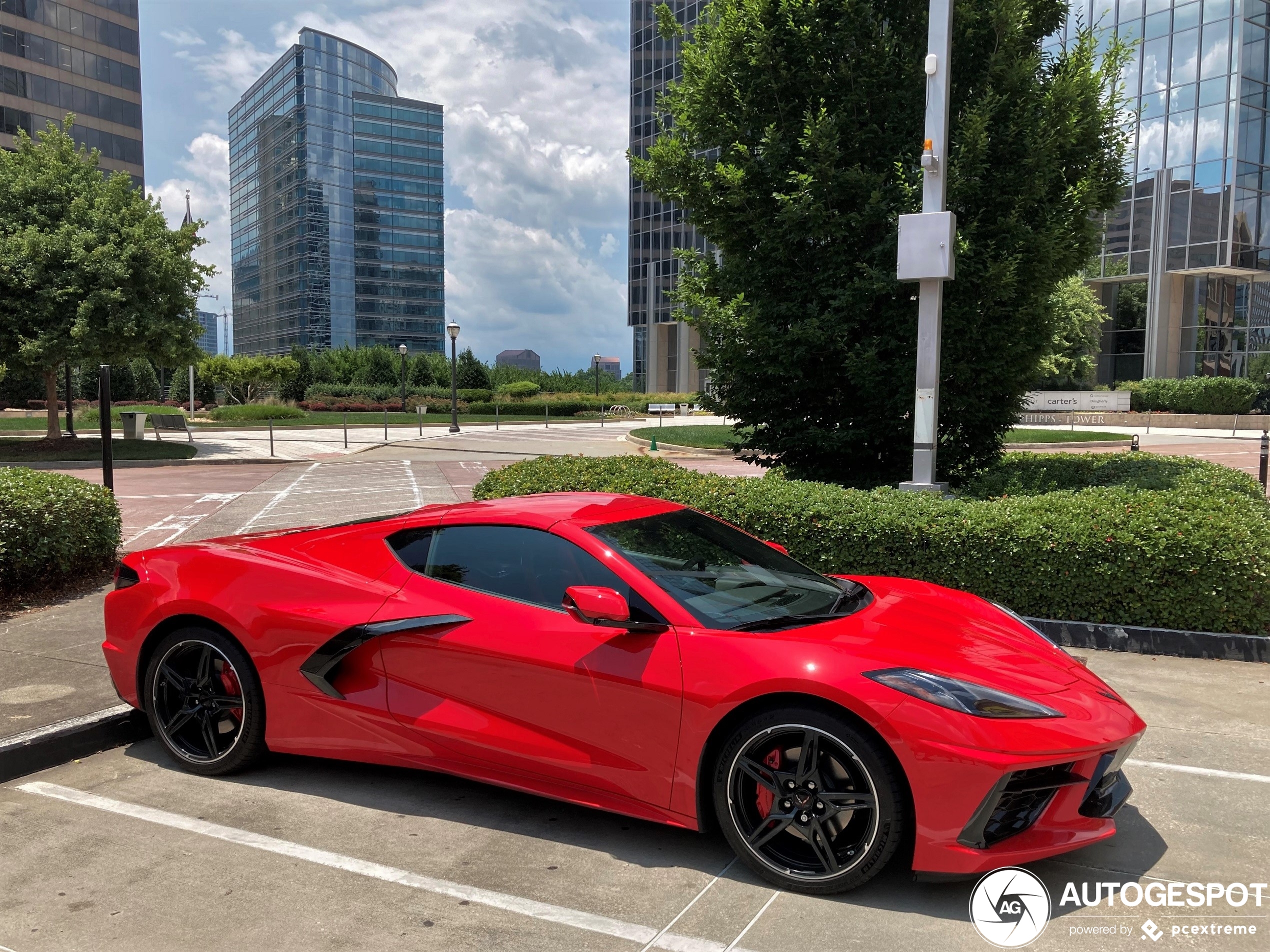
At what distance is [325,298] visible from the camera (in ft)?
427

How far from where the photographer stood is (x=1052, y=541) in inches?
261

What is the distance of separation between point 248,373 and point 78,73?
30.6 metres

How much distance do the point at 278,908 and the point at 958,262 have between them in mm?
8246

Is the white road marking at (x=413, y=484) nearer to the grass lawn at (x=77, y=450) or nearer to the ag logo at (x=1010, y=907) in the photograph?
the grass lawn at (x=77, y=450)

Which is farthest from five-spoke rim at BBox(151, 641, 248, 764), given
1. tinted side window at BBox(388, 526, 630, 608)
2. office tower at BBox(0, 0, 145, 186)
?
office tower at BBox(0, 0, 145, 186)

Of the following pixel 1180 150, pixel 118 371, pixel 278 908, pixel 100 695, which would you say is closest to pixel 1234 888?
pixel 278 908

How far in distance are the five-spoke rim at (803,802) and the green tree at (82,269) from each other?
2457 centimetres

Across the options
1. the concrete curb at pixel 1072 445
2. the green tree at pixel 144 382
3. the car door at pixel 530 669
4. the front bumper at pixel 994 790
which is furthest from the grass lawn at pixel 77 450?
the green tree at pixel 144 382

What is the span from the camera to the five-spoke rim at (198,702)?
4.35 meters

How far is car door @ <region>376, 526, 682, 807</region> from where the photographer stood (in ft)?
11.4

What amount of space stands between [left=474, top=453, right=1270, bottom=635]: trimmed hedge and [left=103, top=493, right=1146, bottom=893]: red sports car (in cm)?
240

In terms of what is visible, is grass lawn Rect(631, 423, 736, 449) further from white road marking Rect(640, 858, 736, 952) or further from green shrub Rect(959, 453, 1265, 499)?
white road marking Rect(640, 858, 736, 952)

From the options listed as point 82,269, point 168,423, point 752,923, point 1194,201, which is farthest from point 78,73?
point 752,923

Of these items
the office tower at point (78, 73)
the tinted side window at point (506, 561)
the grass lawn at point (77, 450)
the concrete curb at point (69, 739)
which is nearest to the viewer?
the tinted side window at point (506, 561)
